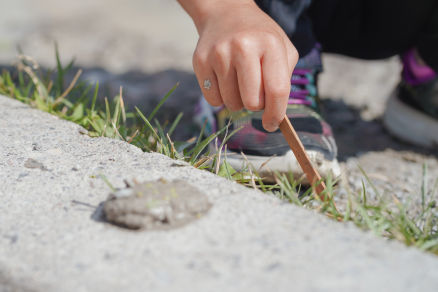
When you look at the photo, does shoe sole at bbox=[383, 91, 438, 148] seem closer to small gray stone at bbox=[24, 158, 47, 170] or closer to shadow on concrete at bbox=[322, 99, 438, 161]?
shadow on concrete at bbox=[322, 99, 438, 161]

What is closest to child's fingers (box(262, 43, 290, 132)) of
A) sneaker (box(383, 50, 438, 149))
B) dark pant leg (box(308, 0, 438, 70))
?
dark pant leg (box(308, 0, 438, 70))

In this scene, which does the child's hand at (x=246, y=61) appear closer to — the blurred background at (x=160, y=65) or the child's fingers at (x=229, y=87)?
the child's fingers at (x=229, y=87)

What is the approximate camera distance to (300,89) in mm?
1672

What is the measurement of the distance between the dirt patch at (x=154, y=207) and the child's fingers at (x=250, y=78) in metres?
0.28

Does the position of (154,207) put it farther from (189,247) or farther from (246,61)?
(246,61)

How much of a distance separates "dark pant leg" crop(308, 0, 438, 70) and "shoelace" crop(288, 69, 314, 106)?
41cm

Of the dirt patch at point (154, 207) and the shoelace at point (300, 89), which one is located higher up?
the dirt patch at point (154, 207)

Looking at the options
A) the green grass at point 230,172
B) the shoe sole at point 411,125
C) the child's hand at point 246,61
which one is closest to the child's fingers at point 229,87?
the child's hand at point 246,61

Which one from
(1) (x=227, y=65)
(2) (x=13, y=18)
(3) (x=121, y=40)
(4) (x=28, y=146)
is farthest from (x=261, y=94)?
(2) (x=13, y=18)

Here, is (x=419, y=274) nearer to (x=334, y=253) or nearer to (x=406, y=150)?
(x=334, y=253)

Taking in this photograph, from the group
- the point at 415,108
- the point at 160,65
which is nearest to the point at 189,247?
the point at 415,108

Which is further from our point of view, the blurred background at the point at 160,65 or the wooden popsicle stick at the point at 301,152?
the blurred background at the point at 160,65

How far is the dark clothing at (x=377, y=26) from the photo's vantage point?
6.28ft

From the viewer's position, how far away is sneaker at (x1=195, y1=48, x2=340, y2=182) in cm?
140
